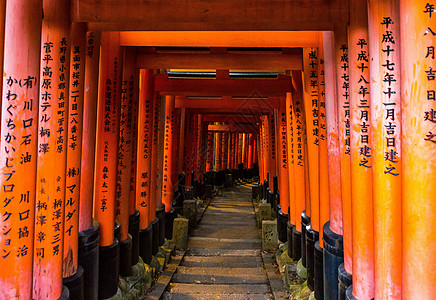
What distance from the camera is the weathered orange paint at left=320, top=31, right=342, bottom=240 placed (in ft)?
10.6

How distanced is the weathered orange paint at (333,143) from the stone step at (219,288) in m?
2.36

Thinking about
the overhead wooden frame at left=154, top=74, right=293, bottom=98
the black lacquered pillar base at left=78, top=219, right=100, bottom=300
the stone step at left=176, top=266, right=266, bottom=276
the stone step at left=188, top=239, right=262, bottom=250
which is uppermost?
the overhead wooden frame at left=154, top=74, right=293, bottom=98

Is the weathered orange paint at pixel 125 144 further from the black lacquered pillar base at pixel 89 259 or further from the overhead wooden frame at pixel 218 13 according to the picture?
the overhead wooden frame at pixel 218 13

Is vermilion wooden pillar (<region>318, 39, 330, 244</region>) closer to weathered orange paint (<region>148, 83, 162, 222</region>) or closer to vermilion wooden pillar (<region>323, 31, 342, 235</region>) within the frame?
vermilion wooden pillar (<region>323, 31, 342, 235</region>)

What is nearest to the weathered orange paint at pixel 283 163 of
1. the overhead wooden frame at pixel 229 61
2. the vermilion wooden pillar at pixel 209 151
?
the overhead wooden frame at pixel 229 61

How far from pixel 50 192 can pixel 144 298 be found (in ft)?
8.51

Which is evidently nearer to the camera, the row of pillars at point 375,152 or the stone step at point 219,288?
the row of pillars at point 375,152

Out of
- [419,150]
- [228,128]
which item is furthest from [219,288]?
[228,128]

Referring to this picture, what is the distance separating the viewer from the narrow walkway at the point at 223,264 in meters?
5.05

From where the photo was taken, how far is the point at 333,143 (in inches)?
129

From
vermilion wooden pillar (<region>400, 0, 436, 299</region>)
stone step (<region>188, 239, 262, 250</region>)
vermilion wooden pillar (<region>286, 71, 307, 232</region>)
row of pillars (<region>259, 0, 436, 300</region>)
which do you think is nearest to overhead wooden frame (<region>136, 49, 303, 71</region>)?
row of pillars (<region>259, 0, 436, 300</region>)

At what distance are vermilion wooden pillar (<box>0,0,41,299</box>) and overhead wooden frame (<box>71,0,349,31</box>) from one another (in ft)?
2.13

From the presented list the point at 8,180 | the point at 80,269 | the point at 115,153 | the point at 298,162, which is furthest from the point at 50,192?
the point at 298,162

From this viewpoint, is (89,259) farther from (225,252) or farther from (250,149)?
(250,149)
